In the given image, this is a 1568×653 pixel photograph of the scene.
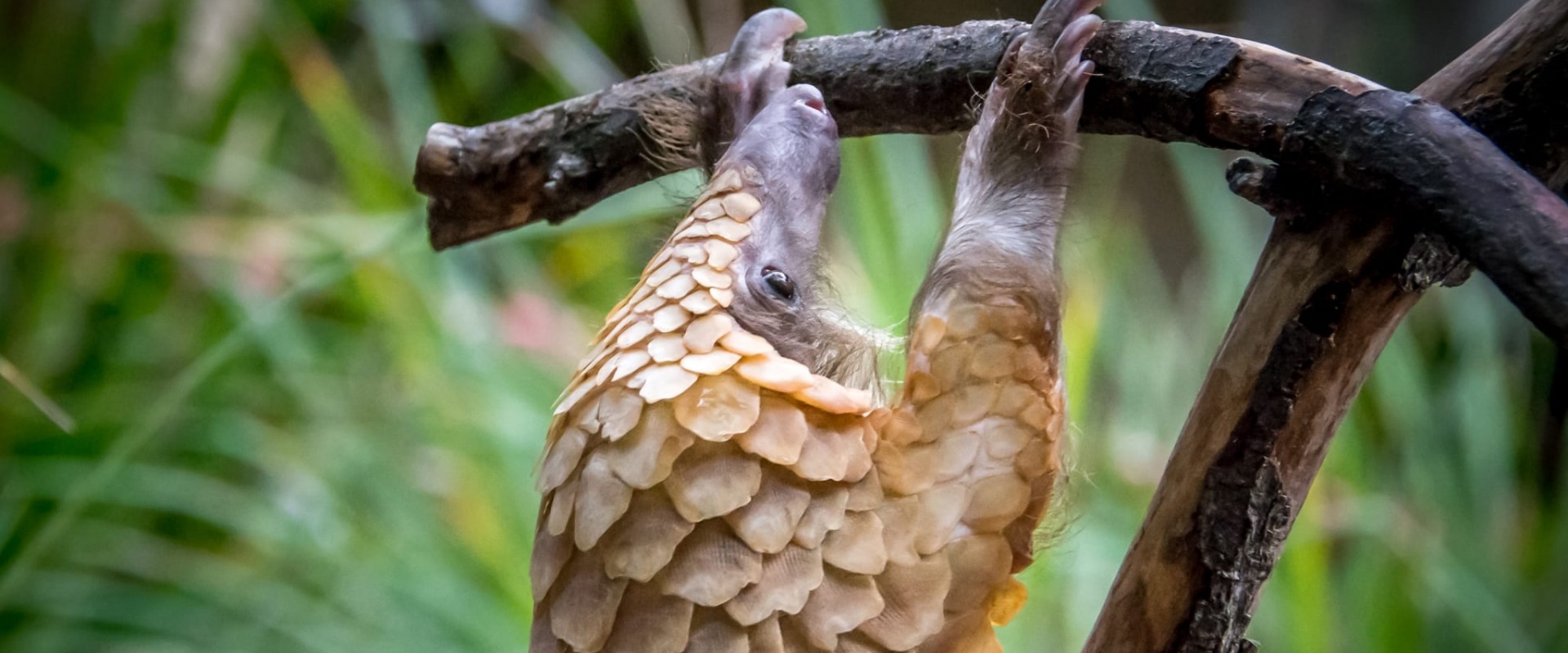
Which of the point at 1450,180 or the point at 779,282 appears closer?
the point at 1450,180

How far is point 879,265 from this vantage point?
2512 millimetres

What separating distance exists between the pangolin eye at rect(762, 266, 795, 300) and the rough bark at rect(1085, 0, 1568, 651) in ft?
1.35

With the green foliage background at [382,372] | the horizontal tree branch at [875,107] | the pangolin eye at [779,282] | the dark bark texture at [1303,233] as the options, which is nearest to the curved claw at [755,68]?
the horizontal tree branch at [875,107]

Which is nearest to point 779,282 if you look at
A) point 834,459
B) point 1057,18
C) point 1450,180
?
point 834,459

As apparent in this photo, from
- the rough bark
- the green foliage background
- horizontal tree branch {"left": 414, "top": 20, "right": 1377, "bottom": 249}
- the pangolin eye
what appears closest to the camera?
the rough bark

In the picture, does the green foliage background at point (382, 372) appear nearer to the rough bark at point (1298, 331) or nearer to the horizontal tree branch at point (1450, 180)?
the rough bark at point (1298, 331)

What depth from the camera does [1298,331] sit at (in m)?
0.97

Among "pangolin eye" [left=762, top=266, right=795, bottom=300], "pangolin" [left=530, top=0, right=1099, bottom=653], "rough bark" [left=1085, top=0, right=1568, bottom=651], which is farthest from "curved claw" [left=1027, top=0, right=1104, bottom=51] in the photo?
"pangolin eye" [left=762, top=266, right=795, bottom=300]

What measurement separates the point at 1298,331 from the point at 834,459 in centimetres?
40

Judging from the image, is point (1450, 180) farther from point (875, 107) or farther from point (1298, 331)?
point (875, 107)

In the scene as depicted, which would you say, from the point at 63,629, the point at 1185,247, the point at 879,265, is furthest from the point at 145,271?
the point at 1185,247

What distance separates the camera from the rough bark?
0.93 m

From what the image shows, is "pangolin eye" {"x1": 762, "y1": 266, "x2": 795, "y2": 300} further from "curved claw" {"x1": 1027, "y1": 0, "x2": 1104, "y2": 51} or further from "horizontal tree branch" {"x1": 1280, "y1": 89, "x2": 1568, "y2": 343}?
"horizontal tree branch" {"x1": 1280, "y1": 89, "x2": 1568, "y2": 343}

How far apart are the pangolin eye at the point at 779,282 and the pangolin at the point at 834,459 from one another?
0.07 metres
